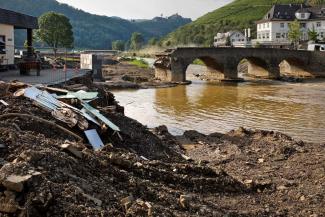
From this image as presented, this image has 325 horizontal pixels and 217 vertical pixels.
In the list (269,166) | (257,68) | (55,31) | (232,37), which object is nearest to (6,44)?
(269,166)

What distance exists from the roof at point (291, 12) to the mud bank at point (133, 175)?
89.4 m

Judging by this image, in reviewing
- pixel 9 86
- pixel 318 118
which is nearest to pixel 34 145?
pixel 9 86

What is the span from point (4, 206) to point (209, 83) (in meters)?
50.8

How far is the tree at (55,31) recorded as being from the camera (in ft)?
292

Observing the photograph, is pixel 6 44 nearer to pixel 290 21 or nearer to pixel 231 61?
pixel 231 61

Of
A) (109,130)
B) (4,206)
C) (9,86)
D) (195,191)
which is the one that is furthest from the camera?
(9,86)

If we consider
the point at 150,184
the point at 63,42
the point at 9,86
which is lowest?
the point at 150,184

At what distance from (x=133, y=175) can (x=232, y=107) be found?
27.1 m

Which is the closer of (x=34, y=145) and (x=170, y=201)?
(x=170, y=201)

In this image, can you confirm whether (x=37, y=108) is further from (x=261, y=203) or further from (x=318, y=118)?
(x=318, y=118)

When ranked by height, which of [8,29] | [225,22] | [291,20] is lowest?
[8,29]

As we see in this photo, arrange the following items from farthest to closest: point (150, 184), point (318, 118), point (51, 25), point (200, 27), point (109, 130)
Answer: point (200, 27), point (51, 25), point (318, 118), point (109, 130), point (150, 184)

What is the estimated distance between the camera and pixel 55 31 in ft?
295

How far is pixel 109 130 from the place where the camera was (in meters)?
13.9
